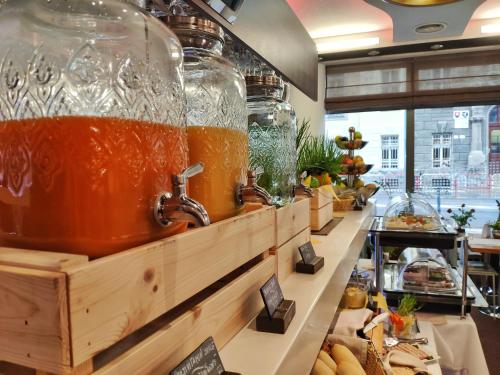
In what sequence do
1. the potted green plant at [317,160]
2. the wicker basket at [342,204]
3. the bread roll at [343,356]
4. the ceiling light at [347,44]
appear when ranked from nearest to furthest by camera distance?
the bread roll at [343,356] → the potted green plant at [317,160] → the wicker basket at [342,204] → the ceiling light at [347,44]

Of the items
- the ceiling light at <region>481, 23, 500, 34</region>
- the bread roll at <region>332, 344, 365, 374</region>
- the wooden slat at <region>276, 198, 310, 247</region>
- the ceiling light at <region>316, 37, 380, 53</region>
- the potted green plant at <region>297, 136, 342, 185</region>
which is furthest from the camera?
the ceiling light at <region>316, 37, 380, 53</region>

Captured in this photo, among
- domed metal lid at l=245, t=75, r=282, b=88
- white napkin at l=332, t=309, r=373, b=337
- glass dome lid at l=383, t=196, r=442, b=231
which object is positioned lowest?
white napkin at l=332, t=309, r=373, b=337

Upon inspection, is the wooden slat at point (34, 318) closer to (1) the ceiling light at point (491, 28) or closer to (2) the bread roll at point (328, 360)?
(2) the bread roll at point (328, 360)

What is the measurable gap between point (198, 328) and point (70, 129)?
30cm

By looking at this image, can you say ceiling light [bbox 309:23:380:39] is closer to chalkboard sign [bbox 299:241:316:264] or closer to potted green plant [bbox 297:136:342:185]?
potted green plant [bbox 297:136:342:185]

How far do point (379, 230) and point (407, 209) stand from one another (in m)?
0.49

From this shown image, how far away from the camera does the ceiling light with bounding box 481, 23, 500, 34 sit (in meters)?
4.53

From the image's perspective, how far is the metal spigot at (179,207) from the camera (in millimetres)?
457

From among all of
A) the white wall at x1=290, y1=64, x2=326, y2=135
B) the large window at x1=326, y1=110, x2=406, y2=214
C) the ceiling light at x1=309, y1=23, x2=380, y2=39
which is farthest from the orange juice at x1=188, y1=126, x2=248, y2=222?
the large window at x1=326, y1=110, x2=406, y2=214

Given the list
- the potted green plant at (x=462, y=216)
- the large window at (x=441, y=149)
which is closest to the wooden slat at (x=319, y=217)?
the potted green plant at (x=462, y=216)

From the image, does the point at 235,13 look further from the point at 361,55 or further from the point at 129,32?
the point at 361,55

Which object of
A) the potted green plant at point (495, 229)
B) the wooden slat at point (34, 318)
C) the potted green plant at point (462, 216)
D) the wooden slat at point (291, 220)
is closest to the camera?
the wooden slat at point (34, 318)

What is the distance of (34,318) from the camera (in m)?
0.33

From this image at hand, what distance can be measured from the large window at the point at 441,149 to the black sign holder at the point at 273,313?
17.6 ft
